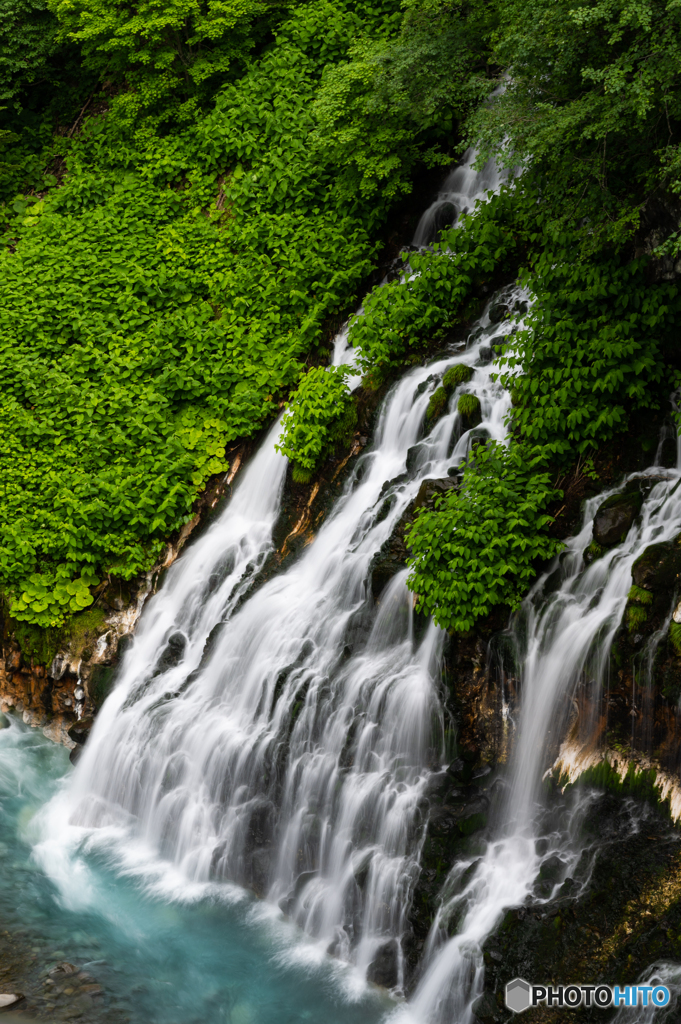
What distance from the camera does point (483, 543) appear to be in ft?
24.6

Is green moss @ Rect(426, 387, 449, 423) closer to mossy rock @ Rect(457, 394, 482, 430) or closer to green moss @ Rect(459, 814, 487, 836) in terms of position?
mossy rock @ Rect(457, 394, 482, 430)

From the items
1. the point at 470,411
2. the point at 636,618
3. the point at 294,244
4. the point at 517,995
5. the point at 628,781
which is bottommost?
the point at 517,995

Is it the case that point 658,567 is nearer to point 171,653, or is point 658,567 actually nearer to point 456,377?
point 456,377

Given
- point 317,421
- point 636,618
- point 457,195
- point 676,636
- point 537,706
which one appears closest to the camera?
point 676,636

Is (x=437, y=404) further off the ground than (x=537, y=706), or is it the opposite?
(x=437, y=404)

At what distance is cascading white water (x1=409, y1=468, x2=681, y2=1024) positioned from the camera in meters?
6.61

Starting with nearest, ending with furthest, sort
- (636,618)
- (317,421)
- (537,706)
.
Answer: (636,618) → (537,706) → (317,421)

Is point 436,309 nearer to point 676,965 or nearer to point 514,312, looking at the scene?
point 514,312

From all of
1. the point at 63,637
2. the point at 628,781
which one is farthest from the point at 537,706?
the point at 63,637

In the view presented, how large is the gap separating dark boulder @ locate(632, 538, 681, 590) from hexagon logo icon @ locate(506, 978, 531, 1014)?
2.90 meters

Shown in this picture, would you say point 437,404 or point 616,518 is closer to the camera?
point 616,518

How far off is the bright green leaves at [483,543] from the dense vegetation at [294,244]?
3 cm

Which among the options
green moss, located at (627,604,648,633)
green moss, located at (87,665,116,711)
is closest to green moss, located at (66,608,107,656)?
green moss, located at (87,665,116,711)

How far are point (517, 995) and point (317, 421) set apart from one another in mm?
6008
